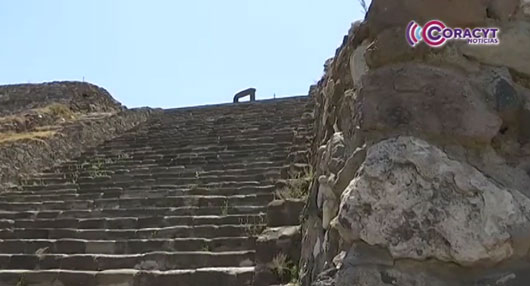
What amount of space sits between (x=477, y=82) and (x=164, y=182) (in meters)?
5.07

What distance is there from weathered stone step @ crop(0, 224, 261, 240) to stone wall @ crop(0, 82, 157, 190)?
187 cm

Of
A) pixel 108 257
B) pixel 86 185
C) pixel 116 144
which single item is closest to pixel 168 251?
pixel 108 257

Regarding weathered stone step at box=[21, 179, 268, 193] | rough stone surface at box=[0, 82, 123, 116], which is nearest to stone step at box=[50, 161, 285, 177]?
weathered stone step at box=[21, 179, 268, 193]

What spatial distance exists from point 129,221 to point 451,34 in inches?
162

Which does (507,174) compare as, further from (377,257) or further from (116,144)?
(116,144)

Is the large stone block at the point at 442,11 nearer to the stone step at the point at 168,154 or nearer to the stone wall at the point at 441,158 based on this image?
the stone wall at the point at 441,158

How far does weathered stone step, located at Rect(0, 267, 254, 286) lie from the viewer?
3754 mm

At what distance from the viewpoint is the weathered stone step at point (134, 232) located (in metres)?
4.48

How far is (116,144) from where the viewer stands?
8.49m

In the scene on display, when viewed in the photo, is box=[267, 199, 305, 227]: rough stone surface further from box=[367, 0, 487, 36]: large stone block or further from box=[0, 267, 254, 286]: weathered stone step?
box=[367, 0, 487, 36]: large stone block

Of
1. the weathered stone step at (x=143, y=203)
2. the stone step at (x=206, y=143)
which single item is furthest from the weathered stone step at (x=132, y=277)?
the stone step at (x=206, y=143)

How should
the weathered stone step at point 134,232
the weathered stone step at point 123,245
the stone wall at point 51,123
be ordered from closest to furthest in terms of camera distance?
1. the weathered stone step at point 123,245
2. the weathered stone step at point 134,232
3. the stone wall at point 51,123

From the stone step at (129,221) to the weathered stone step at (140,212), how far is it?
4.8 inches

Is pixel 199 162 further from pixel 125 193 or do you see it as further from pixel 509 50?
pixel 509 50
